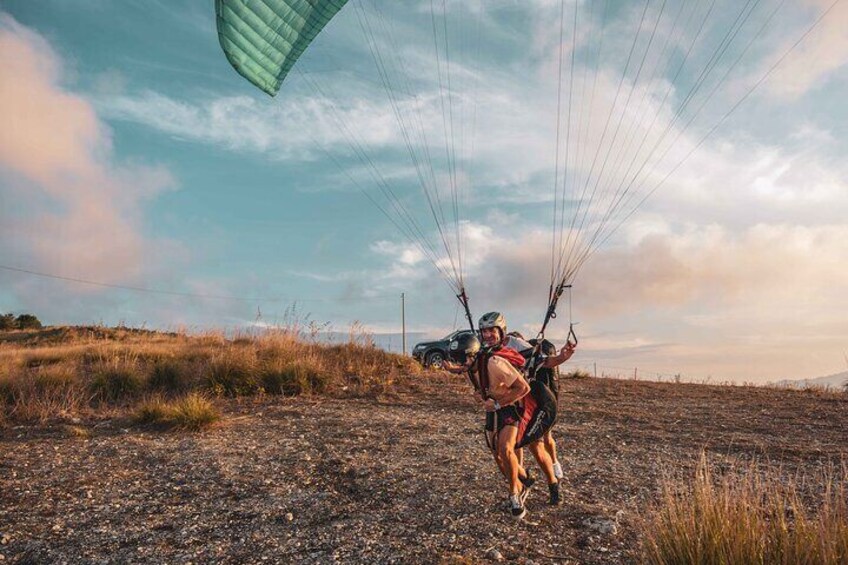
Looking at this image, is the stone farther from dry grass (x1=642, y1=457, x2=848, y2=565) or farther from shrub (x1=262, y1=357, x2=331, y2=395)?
shrub (x1=262, y1=357, x2=331, y2=395)

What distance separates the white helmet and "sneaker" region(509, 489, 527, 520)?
1640 millimetres

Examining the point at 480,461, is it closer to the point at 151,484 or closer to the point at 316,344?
the point at 151,484

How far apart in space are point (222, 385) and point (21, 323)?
4251 centimetres

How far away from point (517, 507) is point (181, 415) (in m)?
6.45

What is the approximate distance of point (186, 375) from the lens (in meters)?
13.9

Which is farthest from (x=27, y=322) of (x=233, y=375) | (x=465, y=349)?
(x=465, y=349)

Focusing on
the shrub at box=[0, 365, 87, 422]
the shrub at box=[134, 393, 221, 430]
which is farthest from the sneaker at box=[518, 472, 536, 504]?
the shrub at box=[0, 365, 87, 422]

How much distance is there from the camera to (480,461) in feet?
Answer: 26.1

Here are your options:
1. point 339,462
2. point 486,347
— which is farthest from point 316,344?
point 486,347

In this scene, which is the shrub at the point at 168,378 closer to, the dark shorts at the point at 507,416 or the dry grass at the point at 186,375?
the dry grass at the point at 186,375

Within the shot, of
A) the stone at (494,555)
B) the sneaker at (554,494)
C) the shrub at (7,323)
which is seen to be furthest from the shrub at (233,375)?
→ the shrub at (7,323)

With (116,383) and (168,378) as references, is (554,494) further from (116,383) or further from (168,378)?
(116,383)

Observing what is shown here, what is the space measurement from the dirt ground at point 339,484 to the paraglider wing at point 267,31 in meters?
6.96

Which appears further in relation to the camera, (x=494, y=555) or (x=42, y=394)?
(x=42, y=394)
